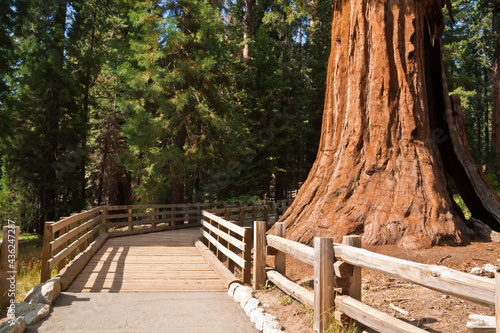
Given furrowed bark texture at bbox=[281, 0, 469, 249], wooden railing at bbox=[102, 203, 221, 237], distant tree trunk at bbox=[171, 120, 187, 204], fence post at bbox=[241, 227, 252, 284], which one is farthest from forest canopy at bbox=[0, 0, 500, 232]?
fence post at bbox=[241, 227, 252, 284]

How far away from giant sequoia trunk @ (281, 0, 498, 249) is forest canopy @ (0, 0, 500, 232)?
143 inches

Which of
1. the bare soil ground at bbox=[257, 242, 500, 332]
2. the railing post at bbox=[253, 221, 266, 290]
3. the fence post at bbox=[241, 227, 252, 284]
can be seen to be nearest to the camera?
the bare soil ground at bbox=[257, 242, 500, 332]

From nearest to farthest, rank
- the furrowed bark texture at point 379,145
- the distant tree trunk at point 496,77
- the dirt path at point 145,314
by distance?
1. the dirt path at point 145,314
2. the furrowed bark texture at point 379,145
3. the distant tree trunk at point 496,77

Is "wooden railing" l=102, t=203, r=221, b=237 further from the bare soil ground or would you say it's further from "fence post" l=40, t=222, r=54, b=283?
the bare soil ground

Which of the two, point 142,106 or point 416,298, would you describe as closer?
point 416,298

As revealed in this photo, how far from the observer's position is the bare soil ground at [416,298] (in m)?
4.23

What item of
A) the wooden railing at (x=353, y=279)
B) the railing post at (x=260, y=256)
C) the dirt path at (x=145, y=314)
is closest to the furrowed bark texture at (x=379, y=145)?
the railing post at (x=260, y=256)

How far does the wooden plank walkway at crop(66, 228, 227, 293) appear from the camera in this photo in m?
6.52

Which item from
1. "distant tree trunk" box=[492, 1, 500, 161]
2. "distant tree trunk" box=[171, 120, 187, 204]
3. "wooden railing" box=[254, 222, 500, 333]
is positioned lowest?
"wooden railing" box=[254, 222, 500, 333]

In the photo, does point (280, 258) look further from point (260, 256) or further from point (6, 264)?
point (6, 264)

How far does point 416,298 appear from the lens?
4.89m

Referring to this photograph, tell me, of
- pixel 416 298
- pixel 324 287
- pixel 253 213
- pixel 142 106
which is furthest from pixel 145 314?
pixel 142 106

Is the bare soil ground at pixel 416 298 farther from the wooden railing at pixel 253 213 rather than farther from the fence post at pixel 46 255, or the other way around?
the wooden railing at pixel 253 213

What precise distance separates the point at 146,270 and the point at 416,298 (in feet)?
16.7
